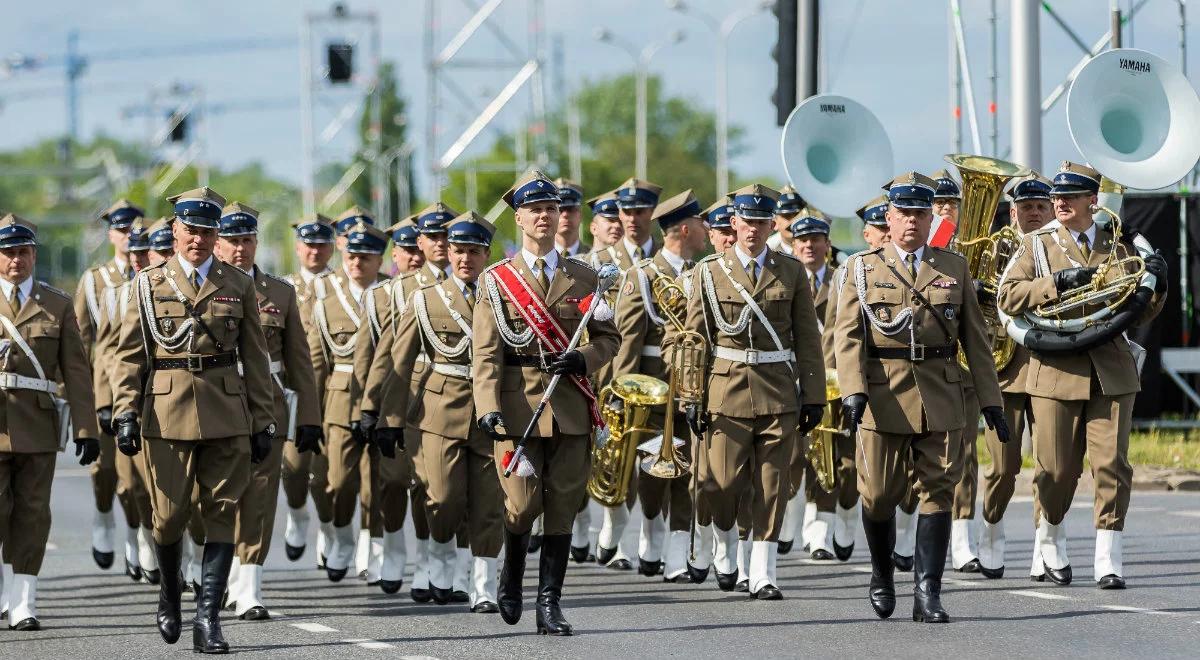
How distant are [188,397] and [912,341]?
365 centimetres

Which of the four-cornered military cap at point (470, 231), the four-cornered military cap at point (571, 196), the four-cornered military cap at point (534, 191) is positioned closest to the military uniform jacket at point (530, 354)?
the four-cornered military cap at point (534, 191)

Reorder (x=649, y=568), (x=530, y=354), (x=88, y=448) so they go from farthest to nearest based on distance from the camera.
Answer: (x=649, y=568) < (x=88, y=448) < (x=530, y=354)

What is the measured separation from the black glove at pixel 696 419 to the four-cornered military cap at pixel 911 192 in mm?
1734

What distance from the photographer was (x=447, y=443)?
11.2m

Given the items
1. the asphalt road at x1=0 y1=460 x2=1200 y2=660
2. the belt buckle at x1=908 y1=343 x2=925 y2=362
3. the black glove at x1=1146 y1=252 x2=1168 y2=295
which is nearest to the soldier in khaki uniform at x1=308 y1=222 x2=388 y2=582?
the asphalt road at x1=0 y1=460 x2=1200 y2=660

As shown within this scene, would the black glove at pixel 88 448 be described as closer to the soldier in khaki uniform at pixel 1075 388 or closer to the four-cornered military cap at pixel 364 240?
the four-cornered military cap at pixel 364 240

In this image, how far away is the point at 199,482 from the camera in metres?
10.1

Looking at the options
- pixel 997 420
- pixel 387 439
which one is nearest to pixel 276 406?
pixel 387 439

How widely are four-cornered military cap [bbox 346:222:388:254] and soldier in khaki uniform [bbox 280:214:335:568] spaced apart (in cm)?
33

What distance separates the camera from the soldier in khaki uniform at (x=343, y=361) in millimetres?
13000

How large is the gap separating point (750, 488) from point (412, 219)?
10.1 ft

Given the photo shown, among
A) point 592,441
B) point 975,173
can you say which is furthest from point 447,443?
point 975,173

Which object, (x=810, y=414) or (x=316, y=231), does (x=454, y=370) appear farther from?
(x=316, y=231)

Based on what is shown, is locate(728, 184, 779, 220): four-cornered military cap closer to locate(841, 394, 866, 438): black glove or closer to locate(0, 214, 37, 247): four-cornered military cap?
locate(841, 394, 866, 438): black glove
